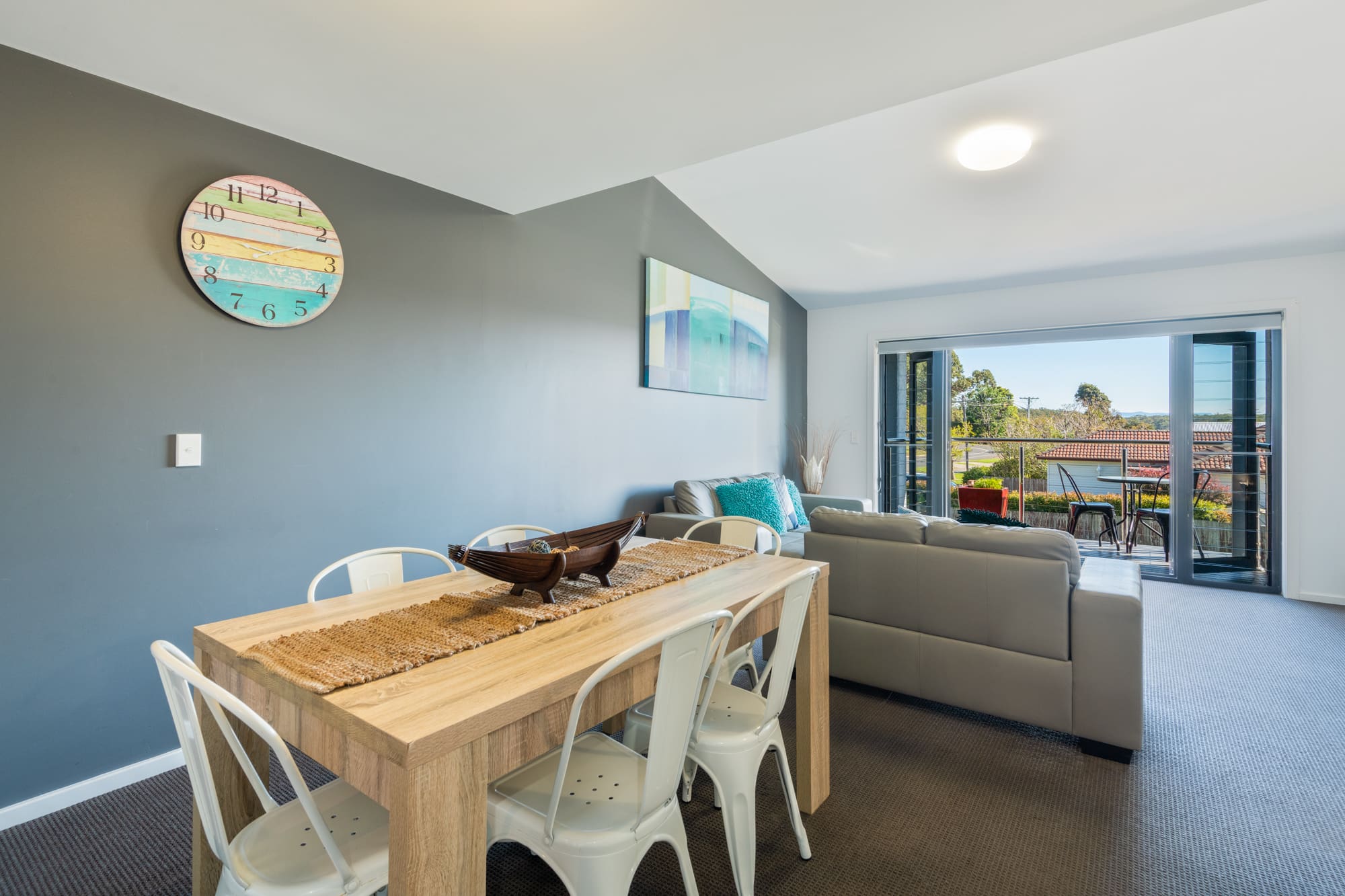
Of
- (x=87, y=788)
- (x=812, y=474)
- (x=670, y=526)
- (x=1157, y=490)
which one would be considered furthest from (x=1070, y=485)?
(x=87, y=788)

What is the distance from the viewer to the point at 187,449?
2.17 metres

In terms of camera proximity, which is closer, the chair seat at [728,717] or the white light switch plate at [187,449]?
the chair seat at [728,717]

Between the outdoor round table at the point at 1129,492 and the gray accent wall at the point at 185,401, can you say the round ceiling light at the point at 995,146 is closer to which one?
the gray accent wall at the point at 185,401

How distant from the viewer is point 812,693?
6.45ft

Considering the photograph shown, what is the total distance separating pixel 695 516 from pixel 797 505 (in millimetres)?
1430

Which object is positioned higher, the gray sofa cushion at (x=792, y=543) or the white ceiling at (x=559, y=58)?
the white ceiling at (x=559, y=58)

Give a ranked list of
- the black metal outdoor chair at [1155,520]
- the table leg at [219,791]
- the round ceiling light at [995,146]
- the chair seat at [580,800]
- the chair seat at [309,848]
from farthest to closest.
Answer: the black metal outdoor chair at [1155,520], the round ceiling light at [995,146], the table leg at [219,791], the chair seat at [580,800], the chair seat at [309,848]

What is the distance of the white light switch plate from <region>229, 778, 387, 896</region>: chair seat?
142cm

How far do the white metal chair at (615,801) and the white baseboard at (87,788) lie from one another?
1554mm

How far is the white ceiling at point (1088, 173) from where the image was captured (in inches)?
112

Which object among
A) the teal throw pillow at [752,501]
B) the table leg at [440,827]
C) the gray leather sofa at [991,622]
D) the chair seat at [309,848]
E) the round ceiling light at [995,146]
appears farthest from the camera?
the teal throw pillow at [752,501]

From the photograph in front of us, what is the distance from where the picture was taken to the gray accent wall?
1900mm

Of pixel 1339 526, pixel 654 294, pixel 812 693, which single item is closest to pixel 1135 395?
pixel 1339 526

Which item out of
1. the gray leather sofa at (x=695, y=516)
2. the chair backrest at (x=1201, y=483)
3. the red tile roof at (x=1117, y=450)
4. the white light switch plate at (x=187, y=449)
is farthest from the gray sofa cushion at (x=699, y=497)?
the red tile roof at (x=1117, y=450)
